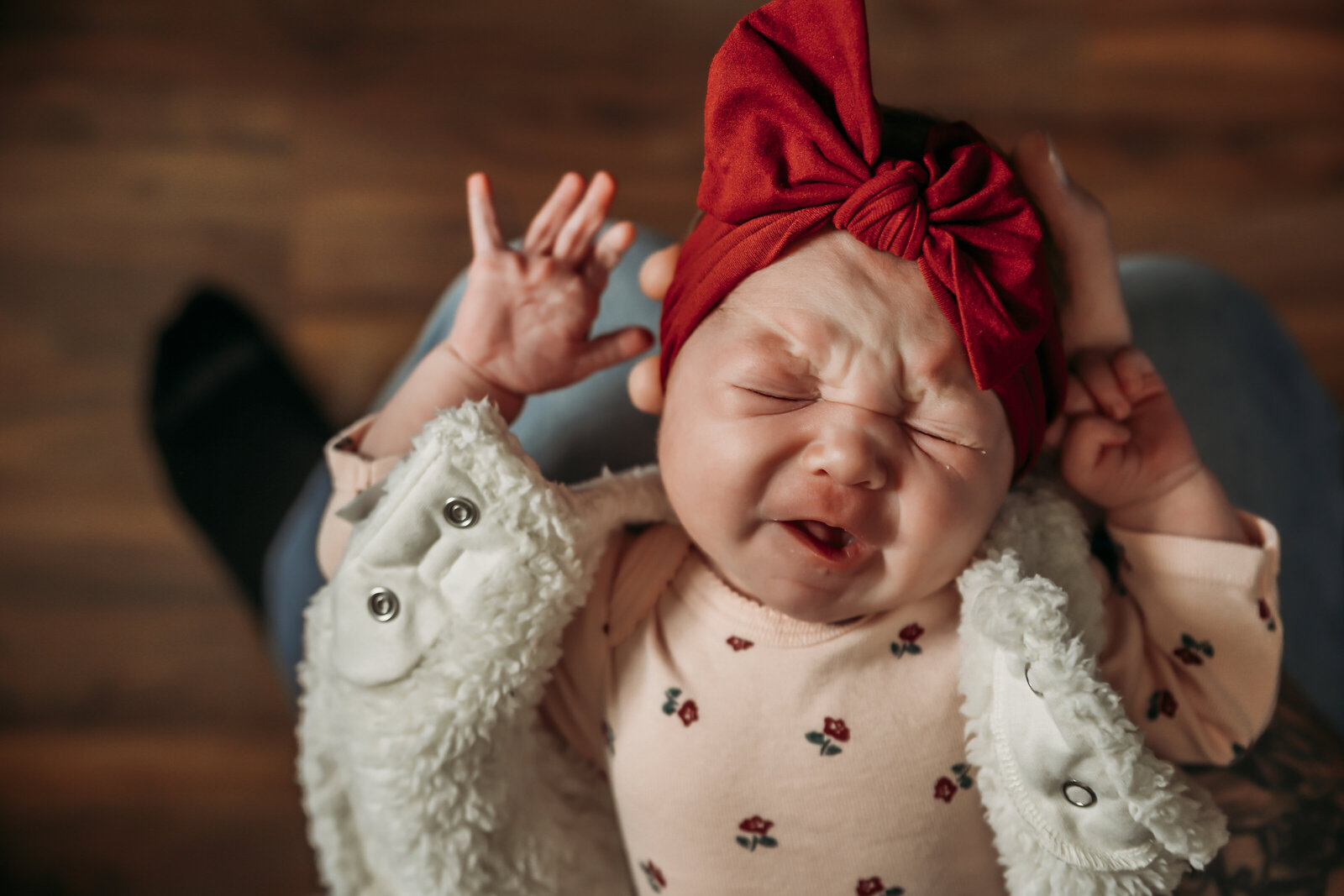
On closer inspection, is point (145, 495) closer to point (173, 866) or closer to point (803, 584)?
point (173, 866)

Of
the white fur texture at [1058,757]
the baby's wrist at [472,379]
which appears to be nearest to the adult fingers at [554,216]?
the baby's wrist at [472,379]

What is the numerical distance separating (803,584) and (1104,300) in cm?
38

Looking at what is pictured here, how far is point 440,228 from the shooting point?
173 cm

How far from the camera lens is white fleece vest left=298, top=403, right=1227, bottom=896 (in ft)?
2.35

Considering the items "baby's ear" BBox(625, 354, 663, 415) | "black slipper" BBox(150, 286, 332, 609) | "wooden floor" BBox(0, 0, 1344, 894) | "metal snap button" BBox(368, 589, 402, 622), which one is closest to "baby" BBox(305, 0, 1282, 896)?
"baby's ear" BBox(625, 354, 663, 415)

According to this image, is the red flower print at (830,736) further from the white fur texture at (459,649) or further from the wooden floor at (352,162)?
the wooden floor at (352,162)

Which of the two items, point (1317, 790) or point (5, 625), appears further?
point (5, 625)

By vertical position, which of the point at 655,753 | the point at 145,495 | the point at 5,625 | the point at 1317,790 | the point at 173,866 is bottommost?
the point at 173,866

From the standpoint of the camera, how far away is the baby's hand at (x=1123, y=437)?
32.6 inches

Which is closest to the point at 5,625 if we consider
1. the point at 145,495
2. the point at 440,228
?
the point at 145,495

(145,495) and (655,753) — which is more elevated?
(655,753)

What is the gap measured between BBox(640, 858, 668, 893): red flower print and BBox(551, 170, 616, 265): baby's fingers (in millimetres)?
509

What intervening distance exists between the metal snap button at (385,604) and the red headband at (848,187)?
33cm

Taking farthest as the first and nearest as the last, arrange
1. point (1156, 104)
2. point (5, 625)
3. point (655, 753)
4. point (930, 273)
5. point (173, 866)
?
point (1156, 104)
point (5, 625)
point (173, 866)
point (655, 753)
point (930, 273)
